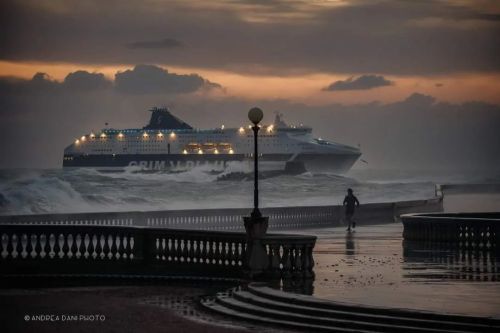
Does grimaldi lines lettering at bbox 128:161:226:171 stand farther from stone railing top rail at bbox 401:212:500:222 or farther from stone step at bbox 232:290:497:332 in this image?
stone step at bbox 232:290:497:332

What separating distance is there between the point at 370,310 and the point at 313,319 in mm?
874

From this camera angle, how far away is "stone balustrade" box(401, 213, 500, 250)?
1208 inches

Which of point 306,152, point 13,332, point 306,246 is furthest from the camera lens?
point 306,152

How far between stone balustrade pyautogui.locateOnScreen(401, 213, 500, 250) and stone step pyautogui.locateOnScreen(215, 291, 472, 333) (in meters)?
12.3

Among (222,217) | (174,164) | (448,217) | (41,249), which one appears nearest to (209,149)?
(174,164)

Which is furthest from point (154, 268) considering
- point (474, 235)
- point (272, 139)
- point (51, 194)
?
point (272, 139)

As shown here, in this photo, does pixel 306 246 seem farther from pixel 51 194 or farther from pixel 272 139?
pixel 272 139

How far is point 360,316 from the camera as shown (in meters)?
17.1

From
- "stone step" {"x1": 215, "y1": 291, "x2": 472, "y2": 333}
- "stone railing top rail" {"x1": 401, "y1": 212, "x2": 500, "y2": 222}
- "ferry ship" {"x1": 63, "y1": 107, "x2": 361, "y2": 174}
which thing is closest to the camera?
"stone step" {"x1": 215, "y1": 291, "x2": 472, "y2": 333}

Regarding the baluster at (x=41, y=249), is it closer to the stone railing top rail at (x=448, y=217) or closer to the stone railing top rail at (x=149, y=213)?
the stone railing top rail at (x=149, y=213)

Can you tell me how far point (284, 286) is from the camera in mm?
20938

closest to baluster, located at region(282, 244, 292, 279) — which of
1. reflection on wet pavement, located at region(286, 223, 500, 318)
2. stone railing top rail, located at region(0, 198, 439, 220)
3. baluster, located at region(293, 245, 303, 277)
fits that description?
baluster, located at region(293, 245, 303, 277)

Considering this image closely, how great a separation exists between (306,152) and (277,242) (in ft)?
519

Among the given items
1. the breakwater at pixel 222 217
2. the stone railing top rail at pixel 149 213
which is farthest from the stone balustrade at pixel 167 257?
the stone railing top rail at pixel 149 213
